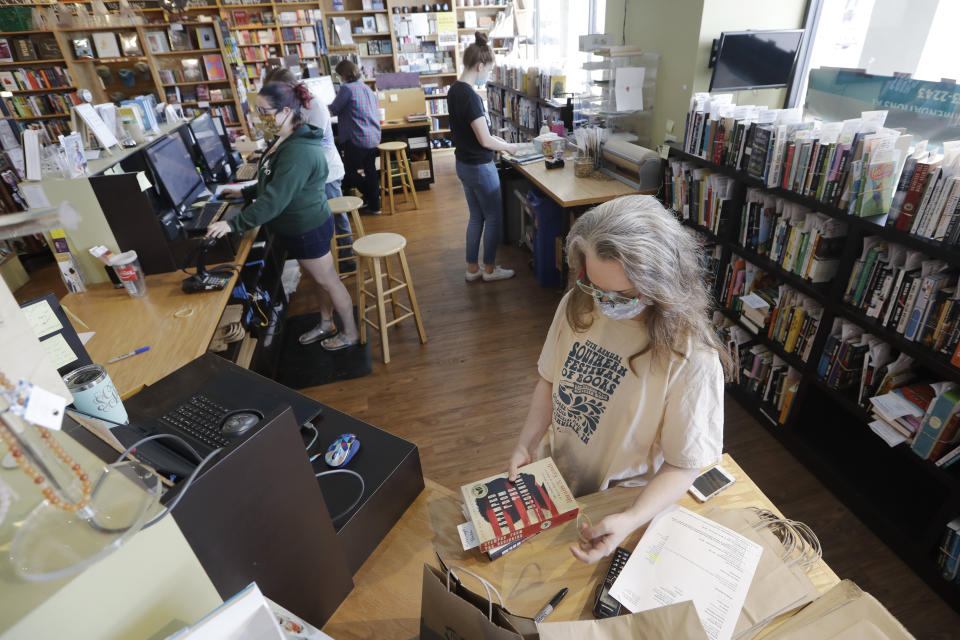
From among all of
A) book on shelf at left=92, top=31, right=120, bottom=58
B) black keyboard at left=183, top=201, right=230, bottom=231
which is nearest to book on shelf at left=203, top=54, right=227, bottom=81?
book on shelf at left=92, top=31, right=120, bottom=58

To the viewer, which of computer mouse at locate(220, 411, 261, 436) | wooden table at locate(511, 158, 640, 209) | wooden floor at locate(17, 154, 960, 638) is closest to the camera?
computer mouse at locate(220, 411, 261, 436)

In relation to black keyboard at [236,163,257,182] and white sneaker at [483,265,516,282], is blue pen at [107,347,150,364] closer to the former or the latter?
black keyboard at [236,163,257,182]

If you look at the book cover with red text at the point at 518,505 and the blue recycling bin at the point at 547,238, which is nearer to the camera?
the book cover with red text at the point at 518,505

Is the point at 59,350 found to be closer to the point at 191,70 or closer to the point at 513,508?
the point at 513,508

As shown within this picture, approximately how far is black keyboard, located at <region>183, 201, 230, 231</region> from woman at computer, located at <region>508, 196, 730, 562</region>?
215 cm

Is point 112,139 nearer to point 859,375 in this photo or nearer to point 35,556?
point 35,556

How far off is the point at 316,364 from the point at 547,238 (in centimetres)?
188

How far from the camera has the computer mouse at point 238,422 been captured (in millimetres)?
1076

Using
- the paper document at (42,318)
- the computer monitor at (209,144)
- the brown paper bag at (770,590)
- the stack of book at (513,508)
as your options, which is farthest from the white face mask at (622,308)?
the computer monitor at (209,144)

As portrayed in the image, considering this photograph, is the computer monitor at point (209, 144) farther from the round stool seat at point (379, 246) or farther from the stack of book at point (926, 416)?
the stack of book at point (926, 416)

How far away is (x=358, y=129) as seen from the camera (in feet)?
15.7

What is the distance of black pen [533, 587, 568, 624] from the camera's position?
0.86 metres

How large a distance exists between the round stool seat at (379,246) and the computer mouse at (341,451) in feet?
5.74

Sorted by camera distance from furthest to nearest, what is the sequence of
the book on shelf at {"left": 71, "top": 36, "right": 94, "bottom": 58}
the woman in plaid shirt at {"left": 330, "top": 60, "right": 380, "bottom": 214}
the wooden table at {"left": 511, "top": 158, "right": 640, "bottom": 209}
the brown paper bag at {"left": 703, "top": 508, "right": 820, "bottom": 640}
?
the book on shelf at {"left": 71, "top": 36, "right": 94, "bottom": 58}, the woman in plaid shirt at {"left": 330, "top": 60, "right": 380, "bottom": 214}, the wooden table at {"left": 511, "top": 158, "right": 640, "bottom": 209}, the brown paper bag at {"left": 703, "top": 508, "right": 820, "bottom": 640}
